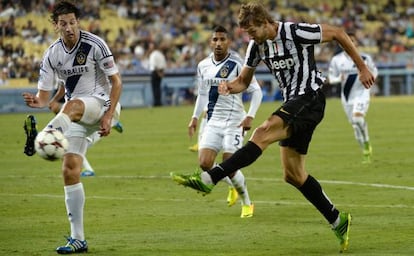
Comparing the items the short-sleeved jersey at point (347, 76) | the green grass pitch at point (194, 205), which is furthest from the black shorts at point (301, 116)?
the short-sleeved jersey at point (347, 76)

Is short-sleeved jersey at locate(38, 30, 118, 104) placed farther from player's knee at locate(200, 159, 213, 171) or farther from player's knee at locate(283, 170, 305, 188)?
player's knee at locate(200, 159, 213, 171)

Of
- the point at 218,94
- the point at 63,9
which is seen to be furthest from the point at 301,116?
the point at 218,94

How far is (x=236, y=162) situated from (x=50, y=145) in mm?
1798

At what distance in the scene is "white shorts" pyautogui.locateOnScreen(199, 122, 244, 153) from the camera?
15258 millimetres

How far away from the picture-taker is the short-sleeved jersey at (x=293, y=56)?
37.3 ft

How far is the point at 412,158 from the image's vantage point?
907 inches

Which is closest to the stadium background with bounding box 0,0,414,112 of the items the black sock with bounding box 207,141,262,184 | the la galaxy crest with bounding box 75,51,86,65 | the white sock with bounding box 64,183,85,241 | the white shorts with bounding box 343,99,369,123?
the white shorts with bounding box 343,99,369,123

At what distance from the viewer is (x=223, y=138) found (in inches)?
606

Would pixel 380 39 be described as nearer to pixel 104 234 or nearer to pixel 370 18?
pixel 370 18

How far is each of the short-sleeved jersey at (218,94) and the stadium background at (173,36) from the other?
2490cm

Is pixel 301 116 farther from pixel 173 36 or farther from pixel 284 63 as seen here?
pixel 173 36

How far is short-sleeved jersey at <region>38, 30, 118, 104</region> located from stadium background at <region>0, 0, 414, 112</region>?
28503 millimetres

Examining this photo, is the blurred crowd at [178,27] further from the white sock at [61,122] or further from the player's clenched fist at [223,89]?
the white sock at [61,122]

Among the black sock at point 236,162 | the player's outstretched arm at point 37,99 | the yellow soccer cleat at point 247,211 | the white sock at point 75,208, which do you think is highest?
the player's outstretched arm at point 37,99
